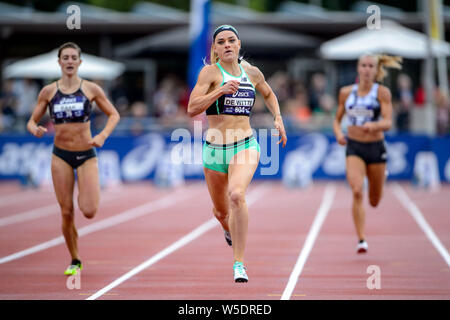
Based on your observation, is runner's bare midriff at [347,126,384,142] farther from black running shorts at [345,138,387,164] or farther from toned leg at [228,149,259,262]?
toned leg at [228,149,259,262]

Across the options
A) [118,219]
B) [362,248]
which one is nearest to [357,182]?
[362,248]

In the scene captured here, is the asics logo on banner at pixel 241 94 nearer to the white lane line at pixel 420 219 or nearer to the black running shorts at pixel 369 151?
the black running shorts at pixel 369 151

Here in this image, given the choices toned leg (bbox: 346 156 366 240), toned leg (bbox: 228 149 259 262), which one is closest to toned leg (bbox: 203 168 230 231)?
toned leg (bbox: 228 149 259 262)

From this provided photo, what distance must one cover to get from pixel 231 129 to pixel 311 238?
4.99 metres

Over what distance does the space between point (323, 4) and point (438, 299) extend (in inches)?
1166

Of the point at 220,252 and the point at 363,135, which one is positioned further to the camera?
the point at 220,252

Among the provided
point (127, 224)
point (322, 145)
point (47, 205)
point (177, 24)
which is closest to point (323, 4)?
point (177, 24)

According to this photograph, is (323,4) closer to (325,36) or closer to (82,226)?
(325,36)

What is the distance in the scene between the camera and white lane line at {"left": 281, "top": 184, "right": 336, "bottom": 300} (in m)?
8.86

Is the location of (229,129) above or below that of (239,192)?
above

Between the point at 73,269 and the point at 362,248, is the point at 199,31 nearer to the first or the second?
the point at 362,248

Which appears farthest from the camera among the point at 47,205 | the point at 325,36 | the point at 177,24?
the point at 325,36

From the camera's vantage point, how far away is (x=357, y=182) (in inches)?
446
